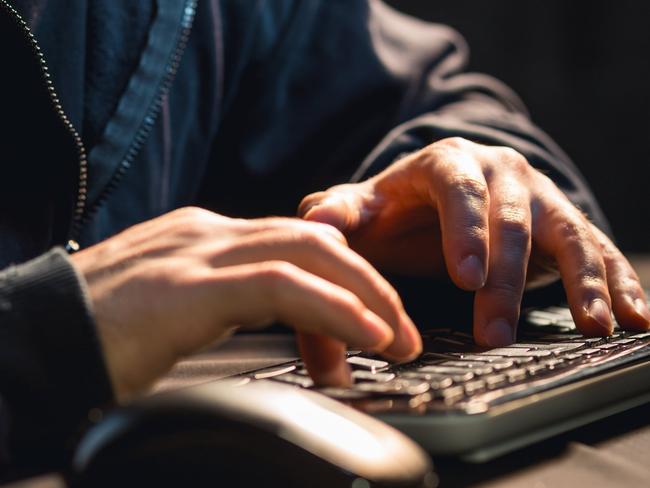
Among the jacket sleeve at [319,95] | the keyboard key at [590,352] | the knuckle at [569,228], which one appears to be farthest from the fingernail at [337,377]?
the jacket sleeve at [319,95]

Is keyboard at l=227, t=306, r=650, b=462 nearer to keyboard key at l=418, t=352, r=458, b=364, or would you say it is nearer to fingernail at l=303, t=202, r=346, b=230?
keyboard key at l=418, t=352, r=458, b=364

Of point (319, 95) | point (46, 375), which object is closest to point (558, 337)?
point (46, 375)

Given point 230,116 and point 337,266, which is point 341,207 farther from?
point 230,116

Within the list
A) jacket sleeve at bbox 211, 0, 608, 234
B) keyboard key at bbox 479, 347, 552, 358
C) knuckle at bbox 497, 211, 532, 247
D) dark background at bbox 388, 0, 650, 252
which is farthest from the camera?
dark background at bbox 388, 0, 650, 252

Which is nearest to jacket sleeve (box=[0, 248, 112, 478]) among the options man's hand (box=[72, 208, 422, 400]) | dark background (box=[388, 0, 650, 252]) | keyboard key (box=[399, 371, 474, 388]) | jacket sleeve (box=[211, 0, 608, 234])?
man's hand (box=[72, 208, 422, 400])

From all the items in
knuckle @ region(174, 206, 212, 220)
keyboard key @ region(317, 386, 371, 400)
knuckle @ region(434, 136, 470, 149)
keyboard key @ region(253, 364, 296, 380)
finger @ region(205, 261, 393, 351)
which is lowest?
keyboard key @ region(253, 364, 296, 380)

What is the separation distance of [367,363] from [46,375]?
0.13 metres

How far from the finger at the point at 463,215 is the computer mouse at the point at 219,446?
0.61 ft

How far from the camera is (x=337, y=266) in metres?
0.32

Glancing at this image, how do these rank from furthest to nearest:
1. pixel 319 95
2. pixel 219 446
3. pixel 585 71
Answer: pixel 585 71
pixel 319 95
pixel 219 446

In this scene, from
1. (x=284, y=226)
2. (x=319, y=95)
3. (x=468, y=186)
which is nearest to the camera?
(x=284, y=226)

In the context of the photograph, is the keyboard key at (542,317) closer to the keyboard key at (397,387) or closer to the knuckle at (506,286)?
the knuckle at (506,286)

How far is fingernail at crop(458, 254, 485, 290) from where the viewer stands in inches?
15.9

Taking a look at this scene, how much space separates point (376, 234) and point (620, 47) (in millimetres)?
1247
